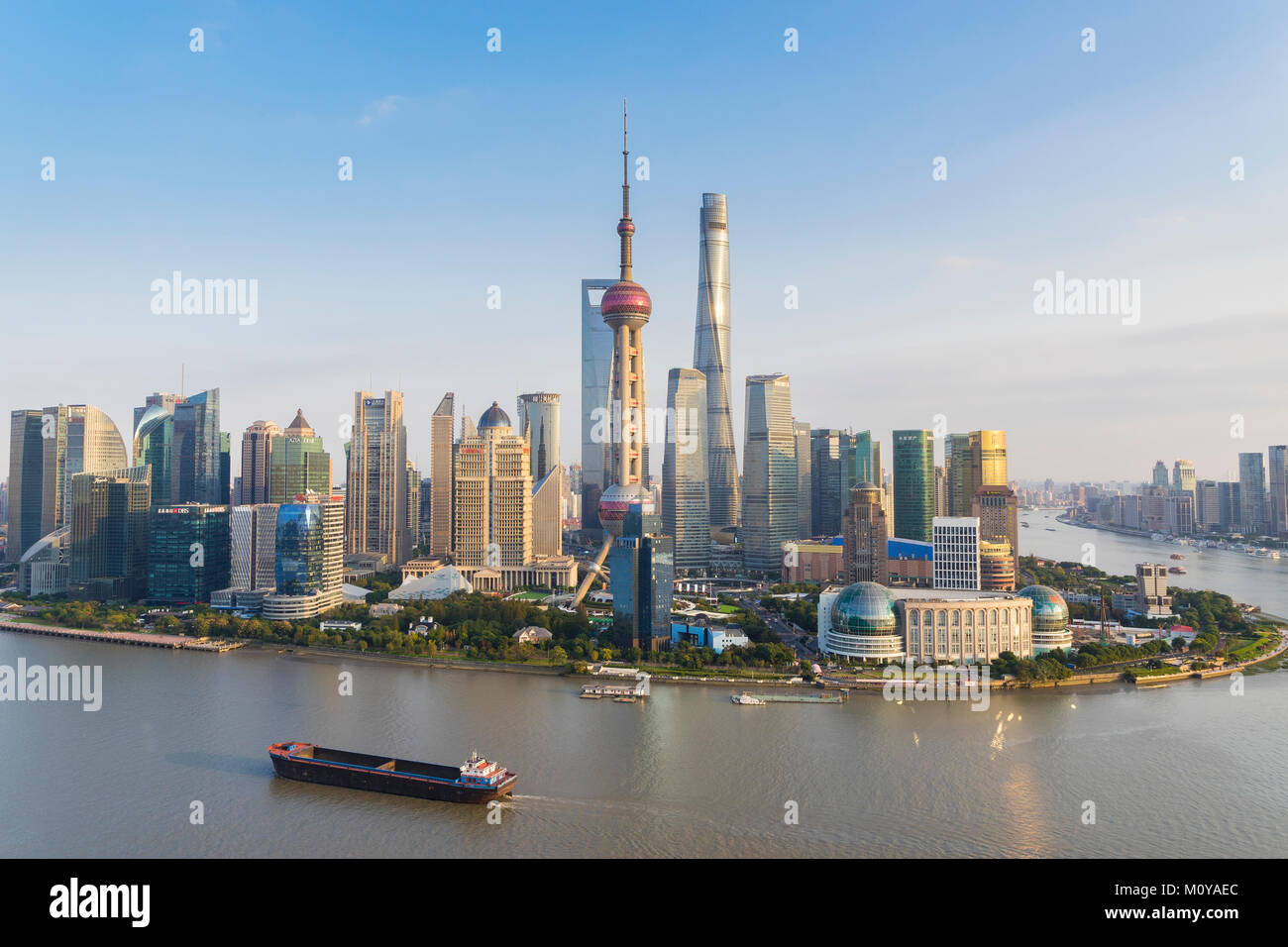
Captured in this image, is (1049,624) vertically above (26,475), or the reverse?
(26,475)

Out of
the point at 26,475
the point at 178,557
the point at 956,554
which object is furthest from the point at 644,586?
the point at 26,475

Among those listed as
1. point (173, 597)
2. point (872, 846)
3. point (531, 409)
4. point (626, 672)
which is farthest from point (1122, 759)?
point (531, 409)

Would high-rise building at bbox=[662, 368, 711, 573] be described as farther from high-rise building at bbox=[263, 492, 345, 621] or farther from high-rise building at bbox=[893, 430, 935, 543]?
high-rise building at bbox=[263, 492, 345, 621]

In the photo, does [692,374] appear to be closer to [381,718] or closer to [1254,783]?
[381,718]

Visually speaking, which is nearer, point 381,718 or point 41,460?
point 381,718

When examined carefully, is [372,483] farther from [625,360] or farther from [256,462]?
[625,360]

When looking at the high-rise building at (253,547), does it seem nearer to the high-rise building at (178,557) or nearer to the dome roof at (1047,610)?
the high-rise building at (178,557)

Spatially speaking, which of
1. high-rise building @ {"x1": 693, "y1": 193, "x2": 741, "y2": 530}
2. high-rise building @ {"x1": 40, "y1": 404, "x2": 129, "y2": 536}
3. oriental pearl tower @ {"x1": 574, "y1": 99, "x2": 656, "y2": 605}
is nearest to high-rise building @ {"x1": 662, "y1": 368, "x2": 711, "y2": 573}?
high-rise building @ {"x1": 693, "y1": 193, "x2": 741, "y2": 530}
